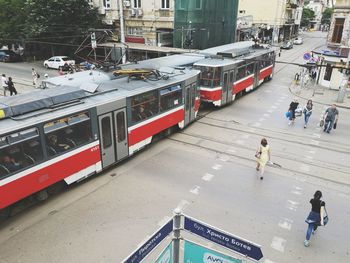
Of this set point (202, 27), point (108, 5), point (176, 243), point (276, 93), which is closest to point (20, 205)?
point (176, 243)

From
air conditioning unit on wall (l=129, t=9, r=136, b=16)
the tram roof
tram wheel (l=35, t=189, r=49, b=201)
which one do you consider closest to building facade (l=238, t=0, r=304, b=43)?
air conditioning unit on wall (l=129, t=9, r=136, b=16)

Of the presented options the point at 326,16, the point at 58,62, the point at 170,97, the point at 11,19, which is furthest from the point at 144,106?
the point at 326,16

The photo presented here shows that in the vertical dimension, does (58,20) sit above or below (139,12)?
below

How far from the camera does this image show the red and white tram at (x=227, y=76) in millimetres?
17719

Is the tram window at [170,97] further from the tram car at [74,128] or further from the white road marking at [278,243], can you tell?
the white road marking at [278,243]

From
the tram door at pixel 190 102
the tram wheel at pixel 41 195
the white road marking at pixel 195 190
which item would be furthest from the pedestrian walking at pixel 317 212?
the tram door at pixel 190 102

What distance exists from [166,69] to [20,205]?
28.1 feet

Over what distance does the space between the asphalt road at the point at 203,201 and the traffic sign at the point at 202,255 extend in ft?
10.9

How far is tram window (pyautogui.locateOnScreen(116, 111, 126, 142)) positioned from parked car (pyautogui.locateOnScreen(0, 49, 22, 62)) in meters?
31.0

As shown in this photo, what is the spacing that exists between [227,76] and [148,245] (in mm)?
15787

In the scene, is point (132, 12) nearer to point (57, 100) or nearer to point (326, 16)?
point (57, 100)

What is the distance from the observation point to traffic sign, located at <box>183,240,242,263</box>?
4047 mm

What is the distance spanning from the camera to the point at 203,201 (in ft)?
31.5

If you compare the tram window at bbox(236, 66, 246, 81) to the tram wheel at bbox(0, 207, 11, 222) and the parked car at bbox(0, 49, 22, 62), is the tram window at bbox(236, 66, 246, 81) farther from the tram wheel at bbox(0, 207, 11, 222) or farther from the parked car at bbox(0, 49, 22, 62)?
the parked car at bbox(0, 49, 22, 62)
